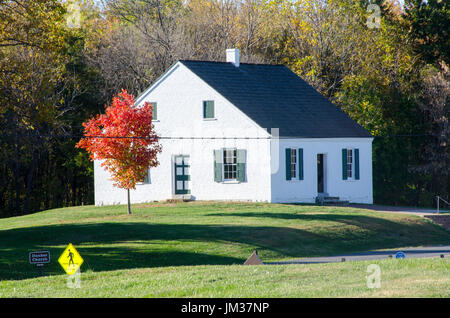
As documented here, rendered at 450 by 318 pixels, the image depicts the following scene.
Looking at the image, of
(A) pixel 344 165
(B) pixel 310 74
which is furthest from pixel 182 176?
(B) pixel 310 74

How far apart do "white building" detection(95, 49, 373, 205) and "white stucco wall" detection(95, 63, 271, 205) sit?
0.05 m

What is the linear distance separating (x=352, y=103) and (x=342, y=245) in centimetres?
2033

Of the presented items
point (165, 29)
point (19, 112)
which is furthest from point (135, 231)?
point (165, 29)

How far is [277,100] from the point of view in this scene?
37750 millimetres

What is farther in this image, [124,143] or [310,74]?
[310,74]

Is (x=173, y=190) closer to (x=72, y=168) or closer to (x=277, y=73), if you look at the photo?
(x=277, y=73)

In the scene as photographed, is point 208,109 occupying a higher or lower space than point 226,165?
higher

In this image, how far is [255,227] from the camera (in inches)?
1029

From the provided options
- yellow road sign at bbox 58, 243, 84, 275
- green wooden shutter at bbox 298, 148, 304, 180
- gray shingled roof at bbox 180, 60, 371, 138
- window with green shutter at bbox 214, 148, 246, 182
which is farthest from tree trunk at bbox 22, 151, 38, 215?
yellow road sign at bbox 58, 243, 84, 275

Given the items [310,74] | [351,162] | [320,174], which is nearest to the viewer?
[351,162]

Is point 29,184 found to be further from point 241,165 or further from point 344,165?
point 344,165

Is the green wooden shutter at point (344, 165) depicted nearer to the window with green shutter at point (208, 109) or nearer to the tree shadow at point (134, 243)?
the window with green shutter at point (208, 109)

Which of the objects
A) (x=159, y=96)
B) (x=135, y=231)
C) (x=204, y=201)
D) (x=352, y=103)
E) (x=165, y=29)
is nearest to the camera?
(x=135, y=231)

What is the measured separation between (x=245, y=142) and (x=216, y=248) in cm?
1233
